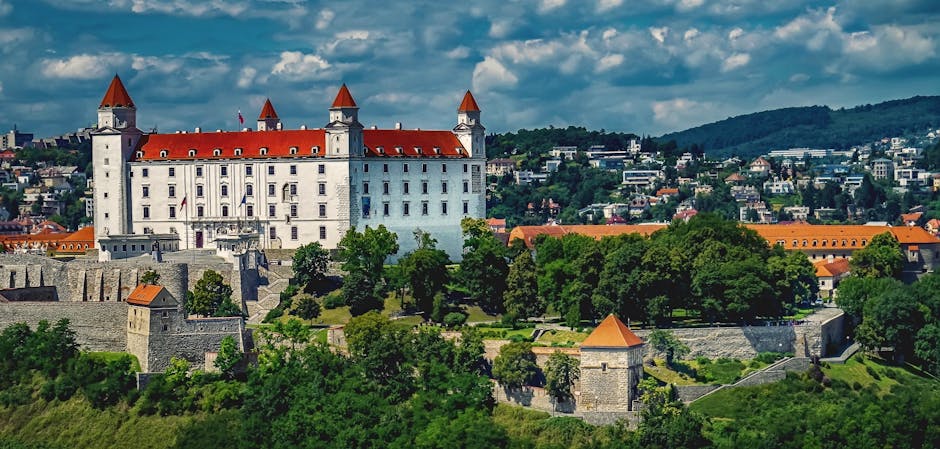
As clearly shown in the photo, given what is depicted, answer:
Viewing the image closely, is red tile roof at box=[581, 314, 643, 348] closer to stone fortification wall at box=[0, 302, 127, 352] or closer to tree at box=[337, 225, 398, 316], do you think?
tree at box=[337, 225, 398, 316]

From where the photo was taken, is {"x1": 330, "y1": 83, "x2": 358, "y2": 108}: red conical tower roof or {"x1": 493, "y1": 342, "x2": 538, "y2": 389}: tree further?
{"x1": 330, "y1": 83, "x2": 358, "y2": 108}: red conical tower roof

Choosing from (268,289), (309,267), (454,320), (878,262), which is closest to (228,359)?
(268,289)

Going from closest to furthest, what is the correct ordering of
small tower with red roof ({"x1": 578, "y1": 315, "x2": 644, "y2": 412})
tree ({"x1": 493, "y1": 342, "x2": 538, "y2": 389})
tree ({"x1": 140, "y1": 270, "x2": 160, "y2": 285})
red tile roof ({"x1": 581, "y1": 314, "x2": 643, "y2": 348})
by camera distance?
small tower with red roof ({"x1": 578, "y1": 315, "x2": 644, "y2": 412})
red tile roof ({"x1": 581, "y1": 314, "x2": 643, "y2": 348})
tree ({"x1": 493, "y1": 342, "x2": 538, "y2": 389})
tree ({"x1": 140, "y1": 270, "x2": 160, "y2": 285})

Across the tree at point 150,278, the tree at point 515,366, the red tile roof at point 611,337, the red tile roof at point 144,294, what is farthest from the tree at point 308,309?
the red tile roof at point 611,337

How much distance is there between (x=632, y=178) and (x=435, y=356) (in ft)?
406

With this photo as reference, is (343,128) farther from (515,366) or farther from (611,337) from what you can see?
(611,337)

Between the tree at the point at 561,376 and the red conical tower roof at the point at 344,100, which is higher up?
the red conical tower roof at the point at 344,100

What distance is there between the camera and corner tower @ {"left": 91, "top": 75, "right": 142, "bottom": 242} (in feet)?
267

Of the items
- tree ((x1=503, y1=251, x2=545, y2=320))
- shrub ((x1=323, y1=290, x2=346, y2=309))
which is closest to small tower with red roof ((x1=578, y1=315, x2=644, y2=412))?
tree ((x1=503, y1=251, x2=545, y2=320))

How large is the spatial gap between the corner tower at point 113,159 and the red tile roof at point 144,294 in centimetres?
1442

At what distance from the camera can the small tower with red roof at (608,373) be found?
189 ft

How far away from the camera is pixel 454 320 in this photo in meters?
68.8

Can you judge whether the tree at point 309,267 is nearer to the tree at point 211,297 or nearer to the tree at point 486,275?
the tree at point 211,297

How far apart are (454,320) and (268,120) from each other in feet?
71.4
